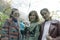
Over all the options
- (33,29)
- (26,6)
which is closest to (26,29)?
(33,29)

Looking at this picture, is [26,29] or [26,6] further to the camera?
[26,6]

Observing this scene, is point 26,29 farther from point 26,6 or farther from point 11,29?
point 26,6

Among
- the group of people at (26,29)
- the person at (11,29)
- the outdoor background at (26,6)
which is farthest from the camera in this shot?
the outdoor background at (26,6)

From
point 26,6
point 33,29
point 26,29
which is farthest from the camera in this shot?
point 26,6

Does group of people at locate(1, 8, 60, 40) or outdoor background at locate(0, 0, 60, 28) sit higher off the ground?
outdoor background at locate(0, 0, 60, 28)

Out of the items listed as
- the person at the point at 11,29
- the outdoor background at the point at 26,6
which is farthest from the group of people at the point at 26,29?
the outdoor background at the point at 26,6

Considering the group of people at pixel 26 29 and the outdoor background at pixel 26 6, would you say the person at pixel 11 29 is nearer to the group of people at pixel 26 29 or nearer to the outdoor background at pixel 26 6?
the group of people at pixel 26 29

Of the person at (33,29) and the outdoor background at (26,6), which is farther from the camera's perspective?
the outdoor background at (26,6)

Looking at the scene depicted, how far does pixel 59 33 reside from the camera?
246 cm

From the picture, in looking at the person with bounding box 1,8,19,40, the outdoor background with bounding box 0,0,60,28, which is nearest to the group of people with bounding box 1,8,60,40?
the person with bounding box 1,8,19,40

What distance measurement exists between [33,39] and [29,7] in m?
1.08

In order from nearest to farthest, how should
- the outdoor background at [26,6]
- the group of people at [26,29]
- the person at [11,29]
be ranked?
the group of people at [26,29], the person at [11,29], the outdoor background at [26,6]

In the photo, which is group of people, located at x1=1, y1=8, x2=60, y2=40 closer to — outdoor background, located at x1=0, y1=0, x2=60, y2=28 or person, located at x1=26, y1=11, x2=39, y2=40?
person, located at x1=26, y1=11, x2=39, y2=40

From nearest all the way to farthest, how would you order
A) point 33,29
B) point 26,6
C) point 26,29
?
point 33,29 → point 26,29 → point 26,6
